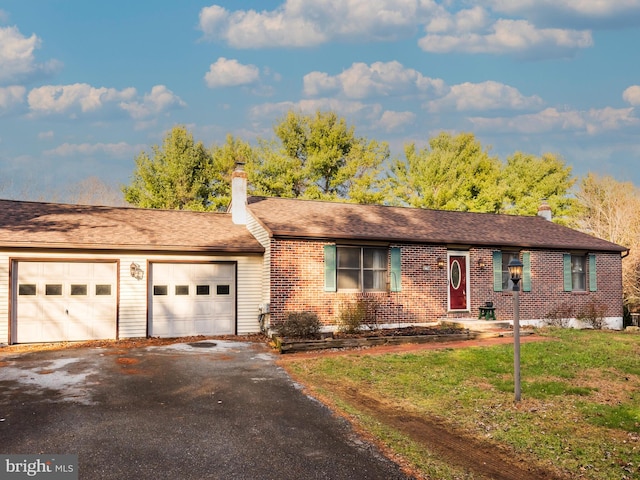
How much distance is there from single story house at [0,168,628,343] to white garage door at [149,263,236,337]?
3 centimetres

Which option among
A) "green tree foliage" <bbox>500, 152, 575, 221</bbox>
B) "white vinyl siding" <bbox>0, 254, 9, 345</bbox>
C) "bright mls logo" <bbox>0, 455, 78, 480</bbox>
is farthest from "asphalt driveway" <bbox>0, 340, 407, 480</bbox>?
"green tree foliage" <bbox>500, 152, 575, 221</bbox>

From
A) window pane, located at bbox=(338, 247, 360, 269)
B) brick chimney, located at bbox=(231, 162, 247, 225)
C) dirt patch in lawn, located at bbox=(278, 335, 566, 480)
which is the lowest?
dirt patch in lawn, located at bbox=(278, 335, 566, 480)

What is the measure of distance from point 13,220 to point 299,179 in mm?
23963

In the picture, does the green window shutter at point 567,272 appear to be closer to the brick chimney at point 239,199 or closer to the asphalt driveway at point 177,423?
the brick chimney at point 239,199

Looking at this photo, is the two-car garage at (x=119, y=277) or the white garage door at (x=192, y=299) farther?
the white garage door at (x=192, y=299)

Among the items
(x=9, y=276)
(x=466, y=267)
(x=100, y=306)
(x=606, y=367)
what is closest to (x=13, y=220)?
(x=9, y=276)

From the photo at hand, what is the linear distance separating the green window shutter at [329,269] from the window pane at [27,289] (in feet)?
27.2

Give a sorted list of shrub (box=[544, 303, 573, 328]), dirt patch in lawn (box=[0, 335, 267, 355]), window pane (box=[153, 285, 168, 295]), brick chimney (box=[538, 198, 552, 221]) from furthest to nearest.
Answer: brick chimney (box=[538, 198, 552, 221])
shrub (box=[544, 303, 573, 328])
window pane (box=[153, 285, 168, 295])
dirt patch in lawn (box=[0, 335, 267, 355])

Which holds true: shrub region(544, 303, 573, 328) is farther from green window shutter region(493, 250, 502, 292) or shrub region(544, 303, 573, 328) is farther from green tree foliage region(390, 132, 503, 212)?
green tree foliage region(390, 132, 503, 212)

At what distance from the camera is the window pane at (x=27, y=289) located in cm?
1382

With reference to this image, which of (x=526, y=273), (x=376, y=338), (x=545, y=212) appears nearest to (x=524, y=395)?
(x=376, y=338)

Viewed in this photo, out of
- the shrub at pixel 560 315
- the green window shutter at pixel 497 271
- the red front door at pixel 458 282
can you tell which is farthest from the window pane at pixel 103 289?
the shrub at pixel 560 315

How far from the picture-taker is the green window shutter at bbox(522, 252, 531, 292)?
19.0 meters

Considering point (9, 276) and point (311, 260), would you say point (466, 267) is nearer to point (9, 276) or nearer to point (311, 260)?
point (311, 260)
